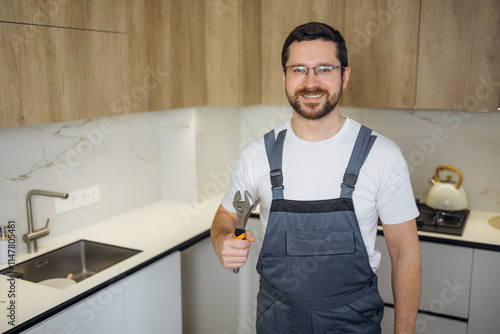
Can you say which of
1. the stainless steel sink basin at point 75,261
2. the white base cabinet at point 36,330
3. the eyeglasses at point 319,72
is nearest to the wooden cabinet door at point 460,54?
the eyeglasses at point 319,72

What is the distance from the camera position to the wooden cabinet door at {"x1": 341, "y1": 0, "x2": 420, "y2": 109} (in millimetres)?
2607

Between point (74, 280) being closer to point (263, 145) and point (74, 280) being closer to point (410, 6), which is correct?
point (263, 145)

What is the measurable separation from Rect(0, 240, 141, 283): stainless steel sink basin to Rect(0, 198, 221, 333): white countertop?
1.4 inches

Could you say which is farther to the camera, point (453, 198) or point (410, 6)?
point (453, 198)

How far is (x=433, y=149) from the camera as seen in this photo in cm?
296

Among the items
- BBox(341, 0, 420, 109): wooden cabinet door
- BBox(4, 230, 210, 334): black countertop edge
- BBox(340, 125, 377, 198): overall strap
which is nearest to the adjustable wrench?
BBox(340, 125, 377, 198): overall strap

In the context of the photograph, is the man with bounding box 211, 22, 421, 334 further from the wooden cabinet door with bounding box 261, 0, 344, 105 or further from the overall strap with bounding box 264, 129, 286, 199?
the wooden cabinet door with bounding box 261, 0, 344, 105

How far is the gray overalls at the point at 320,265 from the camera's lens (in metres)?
1.71

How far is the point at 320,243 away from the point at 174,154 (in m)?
1.57

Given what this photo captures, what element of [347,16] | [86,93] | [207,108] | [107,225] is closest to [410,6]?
[347,16]

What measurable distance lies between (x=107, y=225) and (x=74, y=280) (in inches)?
14.4

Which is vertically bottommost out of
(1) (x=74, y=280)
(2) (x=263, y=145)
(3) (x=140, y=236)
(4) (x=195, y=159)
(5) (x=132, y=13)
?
(1) (x=74, y=280)

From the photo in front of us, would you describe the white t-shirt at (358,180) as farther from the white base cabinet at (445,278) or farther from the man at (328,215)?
the white base cabinet at (445,278)

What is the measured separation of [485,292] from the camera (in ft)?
7.87
